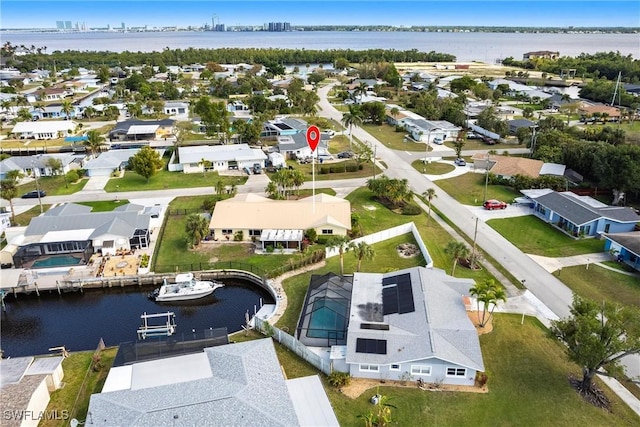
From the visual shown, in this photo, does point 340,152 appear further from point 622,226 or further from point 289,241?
point 622,226

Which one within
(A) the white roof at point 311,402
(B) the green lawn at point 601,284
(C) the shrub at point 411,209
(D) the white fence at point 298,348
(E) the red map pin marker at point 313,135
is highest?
(E) the red map pin marker at point 313,135

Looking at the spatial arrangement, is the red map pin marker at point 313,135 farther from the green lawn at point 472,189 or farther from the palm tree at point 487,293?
the palm tree at point 487,293

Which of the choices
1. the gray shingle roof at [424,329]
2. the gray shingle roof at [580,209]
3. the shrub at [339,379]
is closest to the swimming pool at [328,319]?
the gray shingle roof at [424,329]

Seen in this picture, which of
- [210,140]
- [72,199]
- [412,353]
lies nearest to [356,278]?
[412,353]

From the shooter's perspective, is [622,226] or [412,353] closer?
[412,353]

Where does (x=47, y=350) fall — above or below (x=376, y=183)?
below

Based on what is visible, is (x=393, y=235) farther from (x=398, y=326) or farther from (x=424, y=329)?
(x=424, y=329)
